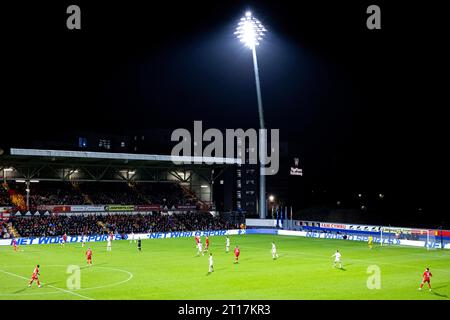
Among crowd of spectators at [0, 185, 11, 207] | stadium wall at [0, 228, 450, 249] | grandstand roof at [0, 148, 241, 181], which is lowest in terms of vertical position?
stadium wall at [0, 228, 450, 249]

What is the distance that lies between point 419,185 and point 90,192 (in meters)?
54.2

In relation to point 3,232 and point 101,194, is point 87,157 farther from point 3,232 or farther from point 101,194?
point 3,232

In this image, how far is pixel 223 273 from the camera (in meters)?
33.4

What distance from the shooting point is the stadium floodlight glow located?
60281 mm

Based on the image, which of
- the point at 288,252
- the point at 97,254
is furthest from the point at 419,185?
the point at 97,254

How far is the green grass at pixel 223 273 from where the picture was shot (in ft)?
85.9

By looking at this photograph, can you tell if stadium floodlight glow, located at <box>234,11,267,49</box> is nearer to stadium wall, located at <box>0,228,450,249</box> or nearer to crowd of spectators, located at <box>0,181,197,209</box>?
stadium wall, located at <box>0,228,450,249</box>

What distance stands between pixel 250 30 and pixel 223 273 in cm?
3615

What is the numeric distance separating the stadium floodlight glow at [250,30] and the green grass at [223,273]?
25.0 meters

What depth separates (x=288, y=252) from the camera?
48219 mm

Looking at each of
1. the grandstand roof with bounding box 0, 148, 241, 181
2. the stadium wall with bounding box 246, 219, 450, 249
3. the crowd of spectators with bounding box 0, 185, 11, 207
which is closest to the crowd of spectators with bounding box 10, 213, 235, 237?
the crowd of spectators with bounding box 0, 185, 11, 207

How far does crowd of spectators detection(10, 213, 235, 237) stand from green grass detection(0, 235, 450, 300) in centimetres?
625

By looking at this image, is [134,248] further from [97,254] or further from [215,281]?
[215,281]

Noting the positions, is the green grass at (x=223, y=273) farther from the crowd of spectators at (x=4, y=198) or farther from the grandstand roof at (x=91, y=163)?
the grandstand roof at (x=91, y=163)
